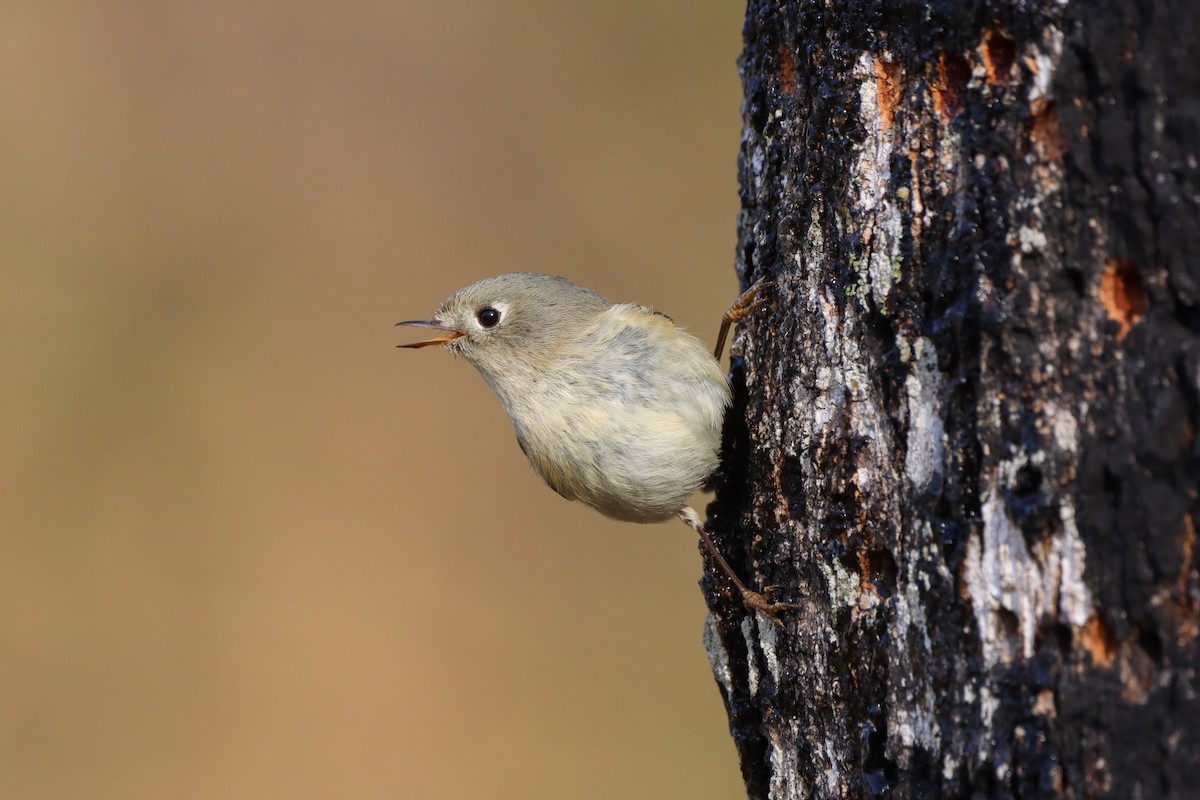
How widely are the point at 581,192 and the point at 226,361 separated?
1822 mm

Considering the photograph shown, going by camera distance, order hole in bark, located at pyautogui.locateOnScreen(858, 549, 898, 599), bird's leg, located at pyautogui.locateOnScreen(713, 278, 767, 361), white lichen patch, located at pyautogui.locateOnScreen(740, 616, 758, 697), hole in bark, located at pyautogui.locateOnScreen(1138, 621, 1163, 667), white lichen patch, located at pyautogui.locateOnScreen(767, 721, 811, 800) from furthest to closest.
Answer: bird's leg, located at pyautogui.locateOnScreen(713, 278, 767, 361) → white lichen patch, located at pyautogui.locateOnScreen(740, 616, 758, 697) → white lichen patch, located at pyautogui.locateOnScreen(767, 721, 811, 800) → hole in bark, located at pyautogui.locateOnScreen(858, 549, 898, 599) → hole in bark, located at pyautogui.locateOnScreen(1138, 621, 1163, 667)

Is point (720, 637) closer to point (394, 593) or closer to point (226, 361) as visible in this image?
point (394, 593)

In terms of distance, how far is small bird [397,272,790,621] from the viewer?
2.39m

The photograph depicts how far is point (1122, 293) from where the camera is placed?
4.26 feet

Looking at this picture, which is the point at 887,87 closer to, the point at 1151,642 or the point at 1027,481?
the point at 1027,481

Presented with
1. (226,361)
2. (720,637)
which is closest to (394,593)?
(226,361)

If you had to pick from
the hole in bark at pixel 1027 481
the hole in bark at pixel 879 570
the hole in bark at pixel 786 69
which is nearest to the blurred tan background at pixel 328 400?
Result: the hole in bark at pixel 786 69

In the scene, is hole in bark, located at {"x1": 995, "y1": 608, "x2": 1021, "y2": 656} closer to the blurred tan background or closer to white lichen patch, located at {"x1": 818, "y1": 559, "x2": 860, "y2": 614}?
white lichen patch, located at {"x1": 818, "y1": 559, "x2": 860, "y2": 614}

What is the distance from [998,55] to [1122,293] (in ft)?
1.27

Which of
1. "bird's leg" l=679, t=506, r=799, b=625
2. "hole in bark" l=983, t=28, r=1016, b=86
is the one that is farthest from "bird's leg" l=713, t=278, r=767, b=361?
"hole in bark" l=983, t=28, r=1016, b=86

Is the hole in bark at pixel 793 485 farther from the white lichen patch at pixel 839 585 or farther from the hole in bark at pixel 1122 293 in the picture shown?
the hole in bark at pixel 1122 293

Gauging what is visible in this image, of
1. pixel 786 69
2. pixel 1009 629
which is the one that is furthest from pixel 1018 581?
pixel 786 69

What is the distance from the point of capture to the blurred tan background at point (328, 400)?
4074mm

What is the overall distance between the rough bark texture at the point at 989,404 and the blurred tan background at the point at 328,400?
251 cm
